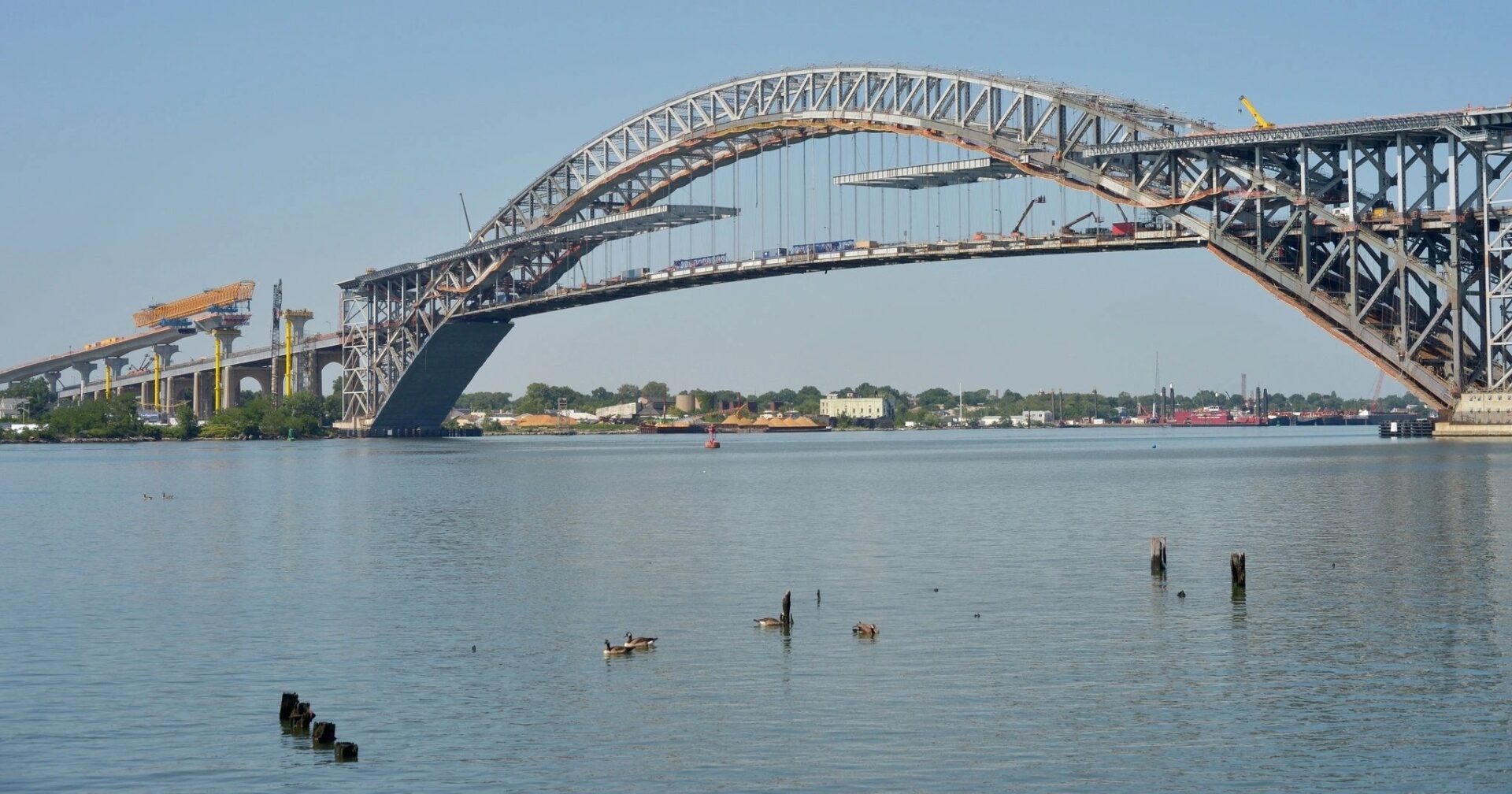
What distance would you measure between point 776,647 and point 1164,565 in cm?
1168

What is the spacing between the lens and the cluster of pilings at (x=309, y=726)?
20656 mm

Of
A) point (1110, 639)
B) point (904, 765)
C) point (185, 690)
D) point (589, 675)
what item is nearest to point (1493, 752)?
point (904, 765)

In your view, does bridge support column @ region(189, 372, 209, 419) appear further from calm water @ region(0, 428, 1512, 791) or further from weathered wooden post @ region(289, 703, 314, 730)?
weathered wooden post @ region(289, 703, 314, 730)

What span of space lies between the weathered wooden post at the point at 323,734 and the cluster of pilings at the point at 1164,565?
17.6 m

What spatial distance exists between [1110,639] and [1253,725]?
6.43 m

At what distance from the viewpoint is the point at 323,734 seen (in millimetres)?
21406

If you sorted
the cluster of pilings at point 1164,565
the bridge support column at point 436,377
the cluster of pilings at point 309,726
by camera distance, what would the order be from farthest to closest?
the bridge support column at point 436,377, the cluster of pilings at point 1164,565, the cluster of pilings at point 309,726

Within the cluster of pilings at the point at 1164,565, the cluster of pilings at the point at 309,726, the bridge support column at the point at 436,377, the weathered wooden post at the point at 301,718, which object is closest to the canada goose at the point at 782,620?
the cluster of pilings at the point at 1164,565

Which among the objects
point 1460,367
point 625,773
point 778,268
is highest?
point 778,268

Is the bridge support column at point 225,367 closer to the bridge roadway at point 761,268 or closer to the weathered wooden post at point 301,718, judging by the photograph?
the bridge roadway at point 761,268

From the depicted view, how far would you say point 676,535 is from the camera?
48.5 m

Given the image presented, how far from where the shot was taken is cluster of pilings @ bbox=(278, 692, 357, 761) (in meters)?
20.7

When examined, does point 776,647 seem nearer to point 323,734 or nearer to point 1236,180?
point 323,734

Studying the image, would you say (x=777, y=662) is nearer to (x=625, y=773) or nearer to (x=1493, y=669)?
(x=625, y=773)
